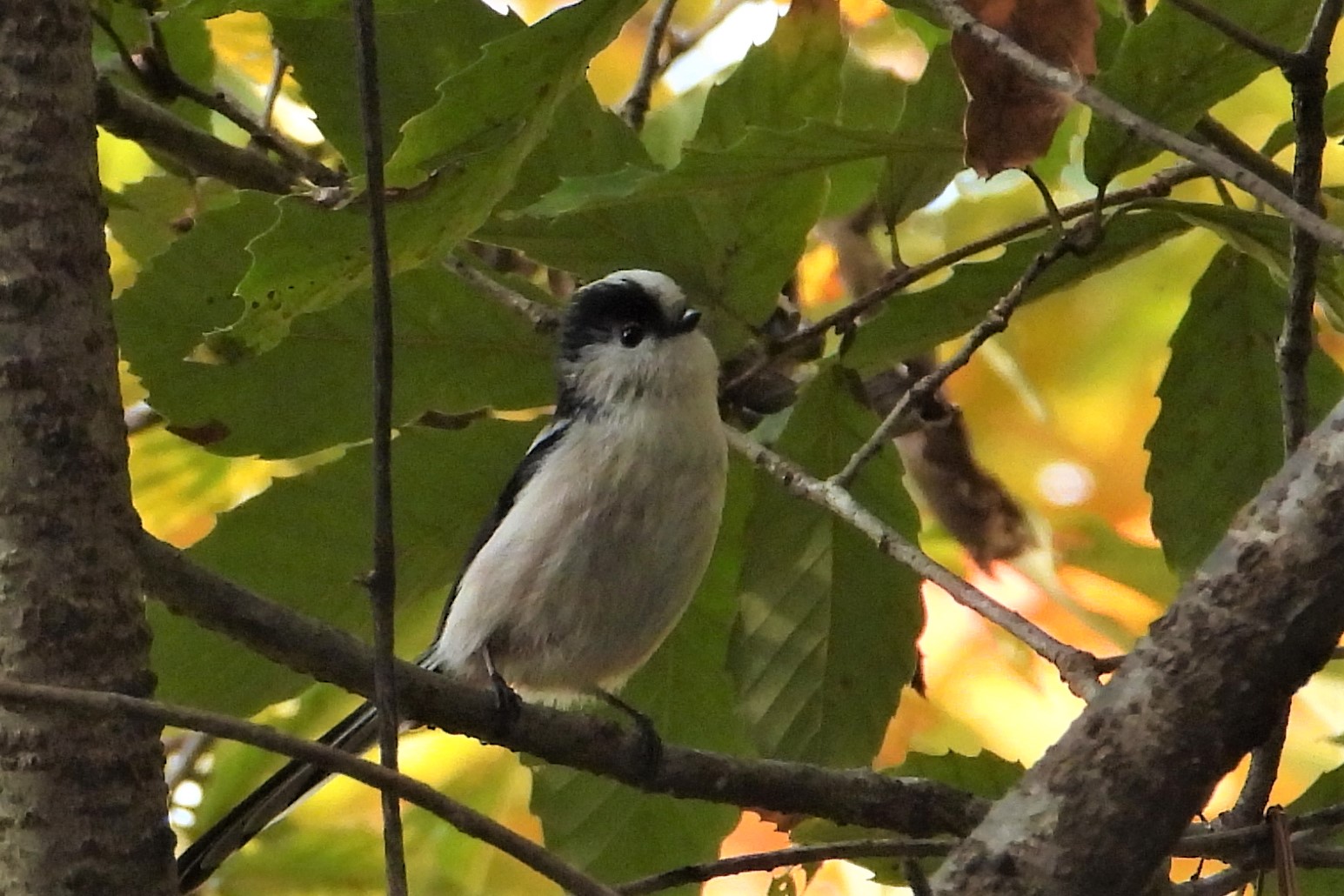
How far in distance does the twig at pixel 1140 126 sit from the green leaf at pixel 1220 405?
0.45m

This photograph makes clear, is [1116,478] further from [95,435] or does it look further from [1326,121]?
[95,435]

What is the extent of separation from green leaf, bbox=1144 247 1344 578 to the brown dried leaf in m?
0.33

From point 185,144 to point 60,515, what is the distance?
70cm

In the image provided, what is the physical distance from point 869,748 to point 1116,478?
32.1 inches

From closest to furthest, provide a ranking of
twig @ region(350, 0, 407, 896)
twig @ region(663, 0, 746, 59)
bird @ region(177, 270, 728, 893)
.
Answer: twig @ region(350, 0, 407, 896), bird @ region(177, 270, 728, 893), twig @ region(663, 0, 746, 59)

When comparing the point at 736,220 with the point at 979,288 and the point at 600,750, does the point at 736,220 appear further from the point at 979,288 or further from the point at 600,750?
the point at 600,750

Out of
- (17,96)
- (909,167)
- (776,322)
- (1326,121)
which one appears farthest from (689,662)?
(17,96)

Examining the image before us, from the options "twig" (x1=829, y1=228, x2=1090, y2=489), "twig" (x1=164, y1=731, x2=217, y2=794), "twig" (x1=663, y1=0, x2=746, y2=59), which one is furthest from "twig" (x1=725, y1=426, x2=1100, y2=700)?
"twig" (x1=663, y1=0, x2=746, y2=59)

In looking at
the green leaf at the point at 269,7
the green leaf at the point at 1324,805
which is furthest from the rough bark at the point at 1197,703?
the green leaf at the point at 269,7

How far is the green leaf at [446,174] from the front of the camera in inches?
31.8

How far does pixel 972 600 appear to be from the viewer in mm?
926

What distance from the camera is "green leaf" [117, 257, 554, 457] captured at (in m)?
1.24

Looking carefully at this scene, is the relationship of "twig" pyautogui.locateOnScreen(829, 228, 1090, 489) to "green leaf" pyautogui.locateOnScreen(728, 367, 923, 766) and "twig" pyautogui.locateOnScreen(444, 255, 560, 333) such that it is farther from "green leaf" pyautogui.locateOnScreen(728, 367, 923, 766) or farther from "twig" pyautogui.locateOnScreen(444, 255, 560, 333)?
"twig" pyautogui.locateOnScreen(444, 255, 560, 333)

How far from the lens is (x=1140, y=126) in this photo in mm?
775
